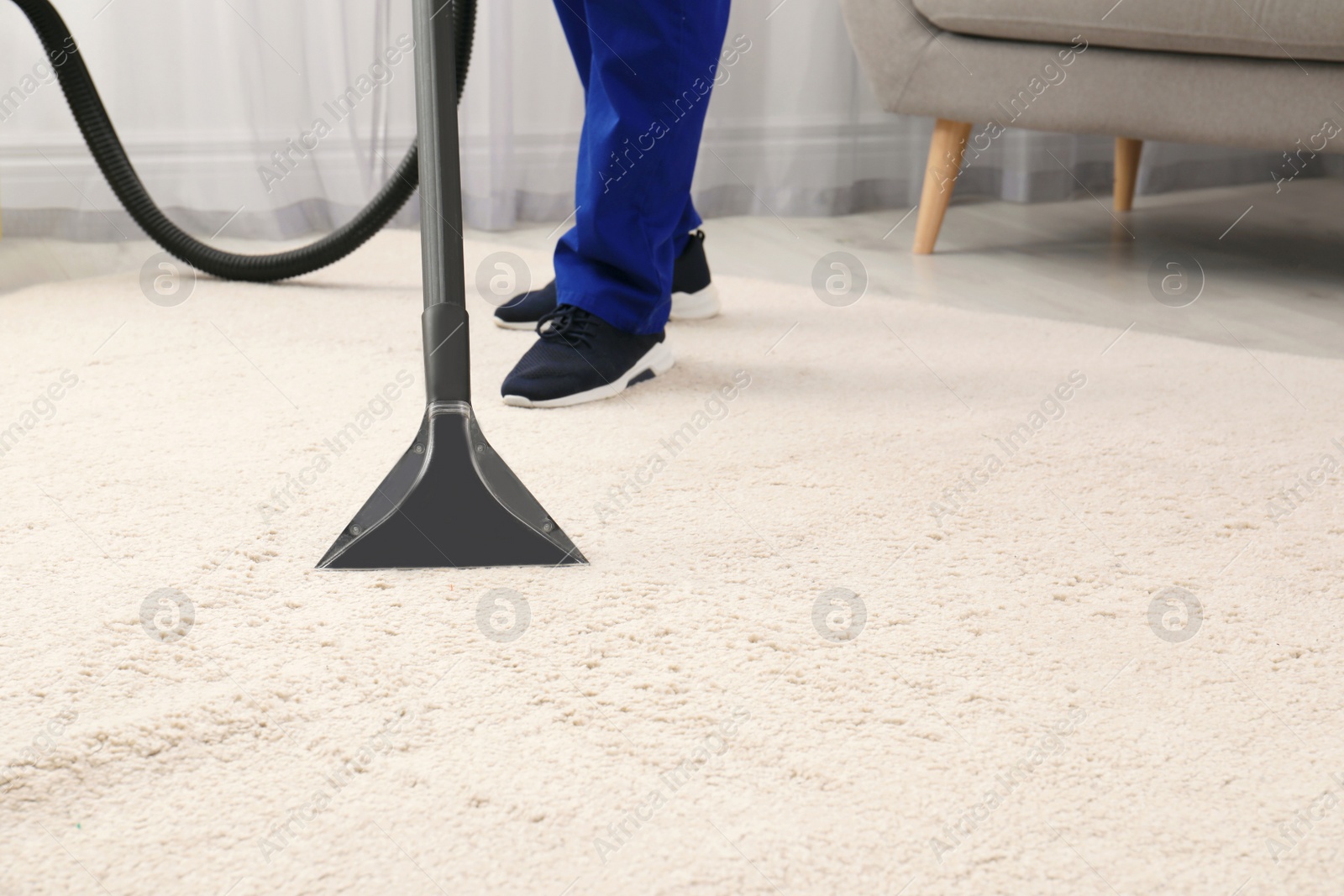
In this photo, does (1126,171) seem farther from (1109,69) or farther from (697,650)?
(697,650)

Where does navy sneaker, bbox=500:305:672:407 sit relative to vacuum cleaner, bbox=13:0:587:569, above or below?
below

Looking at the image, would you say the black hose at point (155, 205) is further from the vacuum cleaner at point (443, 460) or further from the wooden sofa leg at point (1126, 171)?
the wooden sofa leg at point (1126, 171)

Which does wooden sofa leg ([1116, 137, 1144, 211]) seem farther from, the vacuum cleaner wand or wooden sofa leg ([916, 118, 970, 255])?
the vacuum cleaner wand

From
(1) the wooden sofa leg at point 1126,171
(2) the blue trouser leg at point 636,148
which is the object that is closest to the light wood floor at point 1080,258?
(1) the wooden sofa leg at point 1126,171

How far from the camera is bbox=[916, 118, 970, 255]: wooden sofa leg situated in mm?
1970

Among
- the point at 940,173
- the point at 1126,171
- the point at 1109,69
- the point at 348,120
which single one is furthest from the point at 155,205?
the point at 1126,171

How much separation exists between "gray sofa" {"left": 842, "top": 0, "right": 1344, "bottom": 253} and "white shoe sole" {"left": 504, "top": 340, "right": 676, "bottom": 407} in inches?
33.2

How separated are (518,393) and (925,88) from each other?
107 centimetres

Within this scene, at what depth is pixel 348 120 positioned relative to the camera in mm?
2051

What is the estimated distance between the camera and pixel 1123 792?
562mm

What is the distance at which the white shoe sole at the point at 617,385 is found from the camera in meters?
1.17

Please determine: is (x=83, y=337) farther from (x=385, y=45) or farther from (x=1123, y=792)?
(x=1123, y=792)

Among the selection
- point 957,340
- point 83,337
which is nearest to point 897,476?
point 957,340

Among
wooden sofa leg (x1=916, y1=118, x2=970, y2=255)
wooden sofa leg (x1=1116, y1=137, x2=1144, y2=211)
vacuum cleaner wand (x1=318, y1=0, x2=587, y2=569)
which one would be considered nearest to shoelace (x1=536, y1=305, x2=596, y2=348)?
vacuum cleaner wand (x1=318, y1=0, x2=587, y2=569)
